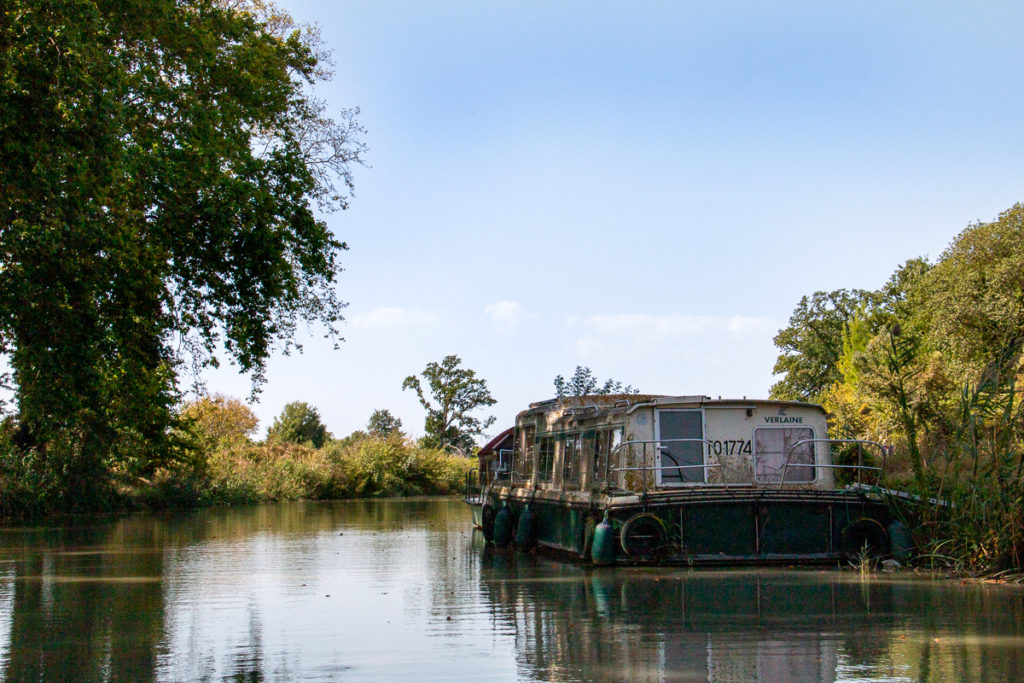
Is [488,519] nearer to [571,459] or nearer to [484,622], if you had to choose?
[571,459]

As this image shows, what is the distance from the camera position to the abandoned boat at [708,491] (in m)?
18.0

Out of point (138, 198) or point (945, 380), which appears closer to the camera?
point (138, 198)

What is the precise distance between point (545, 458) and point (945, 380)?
21.7 meters

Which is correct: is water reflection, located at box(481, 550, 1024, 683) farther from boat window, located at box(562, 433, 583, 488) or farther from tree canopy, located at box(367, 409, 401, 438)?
tree canopy, located at box(367, 409, 401, 438)

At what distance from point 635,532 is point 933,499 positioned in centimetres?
490

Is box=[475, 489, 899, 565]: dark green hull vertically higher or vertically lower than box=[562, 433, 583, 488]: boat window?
lower

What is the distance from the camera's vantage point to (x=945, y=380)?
132ft

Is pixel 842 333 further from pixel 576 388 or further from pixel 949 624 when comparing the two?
pixel 949 624

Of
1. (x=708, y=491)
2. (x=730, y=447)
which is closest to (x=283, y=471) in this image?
(x=730, y=447)

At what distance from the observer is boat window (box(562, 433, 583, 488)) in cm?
2239

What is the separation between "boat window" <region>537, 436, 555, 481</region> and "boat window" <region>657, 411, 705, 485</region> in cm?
521

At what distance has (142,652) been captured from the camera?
1032cm

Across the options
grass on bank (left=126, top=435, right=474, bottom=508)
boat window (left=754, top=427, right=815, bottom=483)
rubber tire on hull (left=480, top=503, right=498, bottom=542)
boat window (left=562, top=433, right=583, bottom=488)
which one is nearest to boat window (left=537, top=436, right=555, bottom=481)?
boat window (left=562, top=433, right=583, bottom=488)

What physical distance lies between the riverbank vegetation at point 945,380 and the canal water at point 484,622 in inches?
51.3
